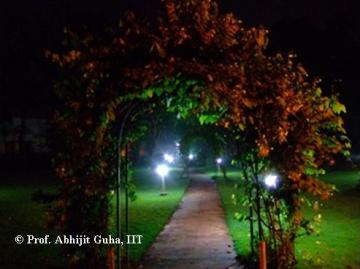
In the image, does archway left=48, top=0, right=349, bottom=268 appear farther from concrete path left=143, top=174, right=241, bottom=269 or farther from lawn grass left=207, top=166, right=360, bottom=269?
lawn grass left=207, top=166, right=360, bottom=269

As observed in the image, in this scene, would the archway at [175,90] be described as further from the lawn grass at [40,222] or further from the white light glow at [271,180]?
the lawn grass at [40,222]

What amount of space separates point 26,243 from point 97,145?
7.52 m

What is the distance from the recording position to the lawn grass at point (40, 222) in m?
13.6

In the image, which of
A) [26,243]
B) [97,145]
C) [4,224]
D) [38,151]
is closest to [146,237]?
[26,243]

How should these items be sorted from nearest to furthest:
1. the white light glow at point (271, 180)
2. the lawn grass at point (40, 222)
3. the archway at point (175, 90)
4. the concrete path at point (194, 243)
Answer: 1. the archway at point (175, 90)
2. the white light glow at point (271, 180)
3. the concrete path at point (194, 243)
4. the lawn grass at point (40, 222)

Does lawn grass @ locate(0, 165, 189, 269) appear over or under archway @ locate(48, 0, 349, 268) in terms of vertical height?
under

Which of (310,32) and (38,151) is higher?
(310,32)

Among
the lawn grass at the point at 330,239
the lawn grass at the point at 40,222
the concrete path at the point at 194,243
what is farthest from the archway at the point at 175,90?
the lawn grass at the point at 330,239

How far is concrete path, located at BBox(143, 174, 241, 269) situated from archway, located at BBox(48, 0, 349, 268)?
2894 mm

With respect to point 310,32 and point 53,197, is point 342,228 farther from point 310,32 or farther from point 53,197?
point 310,32

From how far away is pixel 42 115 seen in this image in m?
74.7

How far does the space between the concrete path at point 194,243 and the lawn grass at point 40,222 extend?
40 cm

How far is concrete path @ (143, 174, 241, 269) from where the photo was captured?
12562mm

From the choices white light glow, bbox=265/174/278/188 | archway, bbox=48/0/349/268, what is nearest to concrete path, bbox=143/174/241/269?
white light glow, bbox=265/174/278/188
